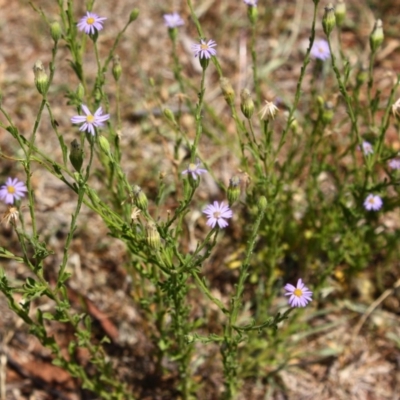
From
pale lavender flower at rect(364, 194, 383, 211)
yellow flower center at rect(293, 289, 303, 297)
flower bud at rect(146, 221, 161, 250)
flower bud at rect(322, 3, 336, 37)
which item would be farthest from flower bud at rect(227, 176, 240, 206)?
pale lavender flower at rect(364, 194, 383, 211)

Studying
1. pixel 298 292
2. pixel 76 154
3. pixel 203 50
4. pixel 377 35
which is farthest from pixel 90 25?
pixel 298 292

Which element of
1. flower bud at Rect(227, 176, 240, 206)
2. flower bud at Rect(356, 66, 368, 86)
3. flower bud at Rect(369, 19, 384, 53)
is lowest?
flower bud at Rect(227, 176, 240, 206)

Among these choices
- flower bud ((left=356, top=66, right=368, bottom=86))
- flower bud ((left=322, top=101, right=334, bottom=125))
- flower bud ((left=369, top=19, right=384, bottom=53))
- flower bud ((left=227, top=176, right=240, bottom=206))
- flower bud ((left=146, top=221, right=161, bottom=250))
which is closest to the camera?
flower bud ((left=146, top=221, right=161, bottom=250))

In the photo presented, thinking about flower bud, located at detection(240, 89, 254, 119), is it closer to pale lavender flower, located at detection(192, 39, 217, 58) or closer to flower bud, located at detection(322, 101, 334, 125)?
pale lavender flower, located at detection(192, 39, 217, 58)

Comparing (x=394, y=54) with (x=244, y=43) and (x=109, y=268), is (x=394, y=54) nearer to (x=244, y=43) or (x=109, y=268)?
(x=244, y=43)

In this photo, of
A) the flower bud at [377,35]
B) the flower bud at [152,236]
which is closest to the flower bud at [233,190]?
the flower bud at [152,236]
